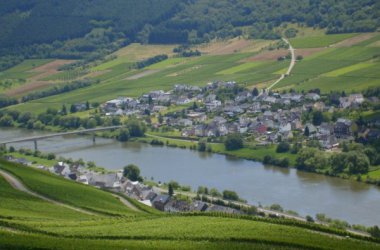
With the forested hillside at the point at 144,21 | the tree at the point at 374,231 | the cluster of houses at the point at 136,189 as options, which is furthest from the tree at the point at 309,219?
the forested hillside at the point at 144,21

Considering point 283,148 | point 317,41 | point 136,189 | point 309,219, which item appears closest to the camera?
point 309,219

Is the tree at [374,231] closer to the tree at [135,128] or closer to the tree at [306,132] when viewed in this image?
the tree at [306,132]

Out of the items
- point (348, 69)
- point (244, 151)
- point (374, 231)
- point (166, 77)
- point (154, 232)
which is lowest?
point (374, 231)

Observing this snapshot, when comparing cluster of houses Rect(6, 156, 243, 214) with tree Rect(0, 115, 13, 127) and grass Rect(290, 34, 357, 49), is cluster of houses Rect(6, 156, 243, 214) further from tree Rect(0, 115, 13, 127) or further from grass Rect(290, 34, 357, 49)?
grass Rect(290, 34, 357, 49)

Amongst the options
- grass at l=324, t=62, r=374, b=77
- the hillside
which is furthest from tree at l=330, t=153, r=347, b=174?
grass at l=324, t=62, r=374, b=77

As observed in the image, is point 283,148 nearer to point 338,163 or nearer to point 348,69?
point 338,163

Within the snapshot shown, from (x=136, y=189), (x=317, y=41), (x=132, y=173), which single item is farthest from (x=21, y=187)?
(x=317, y=41)

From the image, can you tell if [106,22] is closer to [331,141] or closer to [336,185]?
[331,141]
